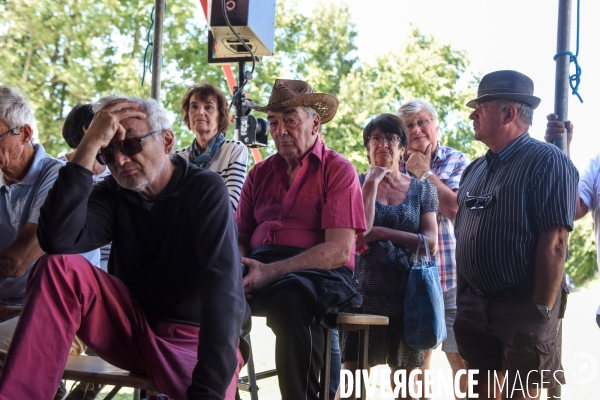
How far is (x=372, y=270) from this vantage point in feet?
11.4

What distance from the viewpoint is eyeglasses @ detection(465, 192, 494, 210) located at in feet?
9.74

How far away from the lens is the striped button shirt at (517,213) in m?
2.80

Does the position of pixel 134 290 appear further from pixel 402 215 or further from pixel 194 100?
pixel 194 100

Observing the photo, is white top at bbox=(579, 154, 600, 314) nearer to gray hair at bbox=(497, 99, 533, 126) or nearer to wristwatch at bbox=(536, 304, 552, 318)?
gray hair at bbox=(497, 99, 533, 126)

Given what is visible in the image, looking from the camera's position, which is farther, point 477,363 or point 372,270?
point 372,270

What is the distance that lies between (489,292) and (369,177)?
918 millimetres

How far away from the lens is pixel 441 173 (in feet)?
13.1

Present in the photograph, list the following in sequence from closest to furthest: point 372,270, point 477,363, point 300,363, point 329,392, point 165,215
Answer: point 165,215
point 300,363
point 329,392
point 477,363
point 372,270

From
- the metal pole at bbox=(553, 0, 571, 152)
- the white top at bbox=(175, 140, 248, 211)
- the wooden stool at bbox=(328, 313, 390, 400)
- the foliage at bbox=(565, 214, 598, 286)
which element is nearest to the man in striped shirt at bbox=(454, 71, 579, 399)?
the metal pole at bbox=(553, 0, 571, 152)

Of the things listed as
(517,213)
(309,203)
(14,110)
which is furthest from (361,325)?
(14,110)

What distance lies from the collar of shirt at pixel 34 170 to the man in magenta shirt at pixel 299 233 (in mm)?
943

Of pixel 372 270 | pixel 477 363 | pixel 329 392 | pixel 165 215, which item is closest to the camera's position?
pixel 165 215

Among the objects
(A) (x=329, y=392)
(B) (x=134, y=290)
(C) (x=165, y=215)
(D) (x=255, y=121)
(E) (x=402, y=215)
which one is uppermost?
(D) (x=255, y=121)

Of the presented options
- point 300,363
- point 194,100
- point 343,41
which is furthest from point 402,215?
point 343,41
